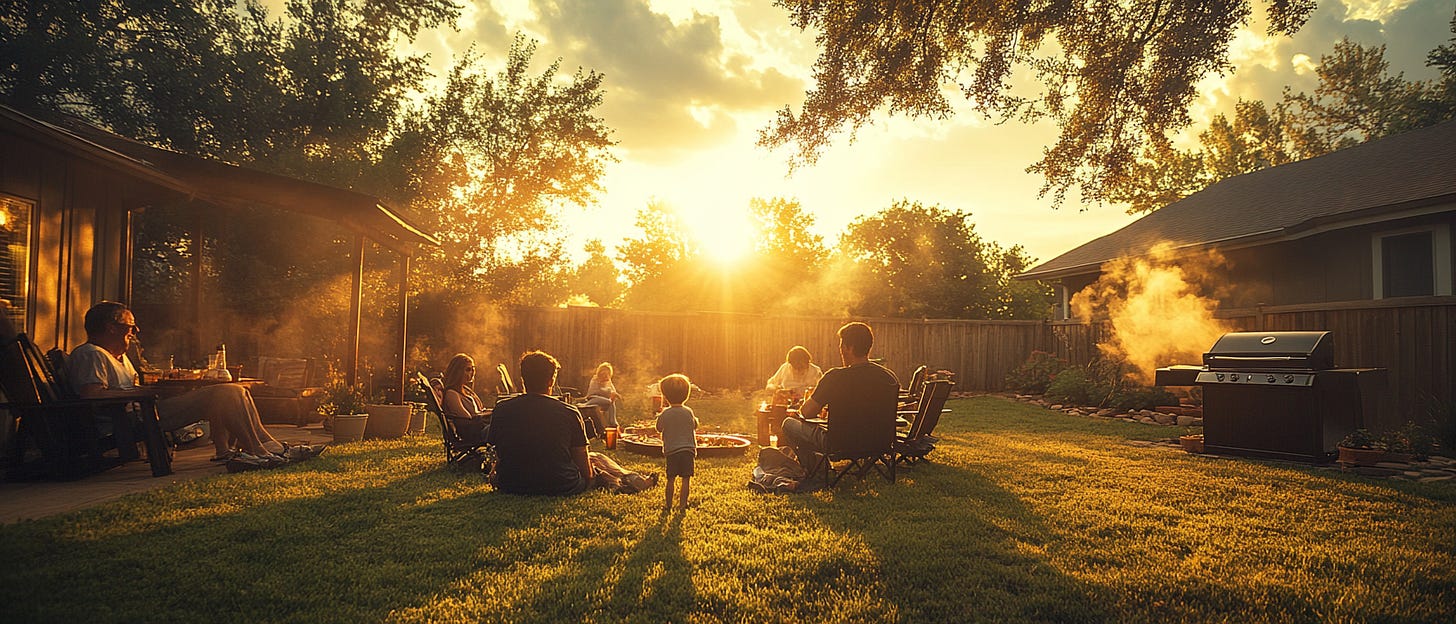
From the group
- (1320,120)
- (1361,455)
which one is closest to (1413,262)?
(1361,455)

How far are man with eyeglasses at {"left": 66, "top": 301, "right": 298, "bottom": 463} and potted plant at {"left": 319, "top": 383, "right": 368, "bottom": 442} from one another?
4.63ft

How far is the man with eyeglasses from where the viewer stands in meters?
5.55

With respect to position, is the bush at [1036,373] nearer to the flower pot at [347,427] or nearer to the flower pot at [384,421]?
the flower pot at [384,421]

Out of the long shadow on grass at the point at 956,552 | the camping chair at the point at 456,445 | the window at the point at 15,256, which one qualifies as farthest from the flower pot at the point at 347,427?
the long shadow on grass at the point at 956,552

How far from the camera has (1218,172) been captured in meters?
31.3

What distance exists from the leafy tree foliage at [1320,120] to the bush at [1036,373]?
435 inches

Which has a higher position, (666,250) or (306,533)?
(666,250)

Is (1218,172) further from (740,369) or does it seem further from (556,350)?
(556,350)

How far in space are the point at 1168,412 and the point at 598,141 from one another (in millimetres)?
18512

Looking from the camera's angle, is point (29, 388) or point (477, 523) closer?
point (477, 523)

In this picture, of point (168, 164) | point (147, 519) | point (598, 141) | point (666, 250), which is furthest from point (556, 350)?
point (666, 250)

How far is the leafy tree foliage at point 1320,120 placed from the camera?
82.5 feet

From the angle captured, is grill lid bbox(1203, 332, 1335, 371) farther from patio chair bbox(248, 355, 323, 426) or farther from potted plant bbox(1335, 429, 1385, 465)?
patio chair bbox(248, 355, 323, 426)

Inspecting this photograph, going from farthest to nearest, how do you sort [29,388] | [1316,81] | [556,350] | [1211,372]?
[1316,81] < [556,350] < [1211,372] < [29,388]
